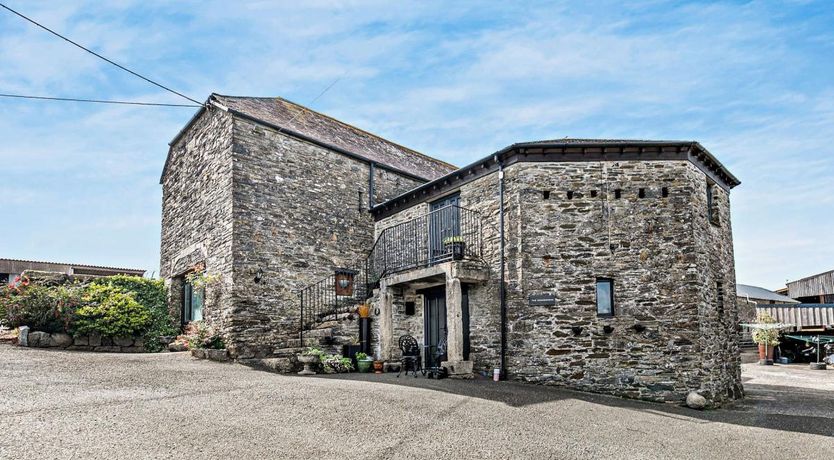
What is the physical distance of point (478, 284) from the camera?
13078mm

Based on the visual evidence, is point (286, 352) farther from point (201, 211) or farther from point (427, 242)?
point (201, 211)

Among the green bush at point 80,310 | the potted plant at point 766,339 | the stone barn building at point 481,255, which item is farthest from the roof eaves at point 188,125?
the potted plant at point 766,339

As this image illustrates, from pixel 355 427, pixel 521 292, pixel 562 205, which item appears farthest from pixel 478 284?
pixel 355 427

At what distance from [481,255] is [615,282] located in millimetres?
2952

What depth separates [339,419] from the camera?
25.3 ft

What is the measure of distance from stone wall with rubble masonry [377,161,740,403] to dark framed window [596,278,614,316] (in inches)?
6.5

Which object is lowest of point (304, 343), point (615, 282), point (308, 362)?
point (308, 362)

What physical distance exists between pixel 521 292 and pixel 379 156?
8464mm

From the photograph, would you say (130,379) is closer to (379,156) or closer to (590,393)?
(590,393)

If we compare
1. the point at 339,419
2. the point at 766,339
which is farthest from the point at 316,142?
the point at 766,339

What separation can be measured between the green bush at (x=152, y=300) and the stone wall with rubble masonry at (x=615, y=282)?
846cm

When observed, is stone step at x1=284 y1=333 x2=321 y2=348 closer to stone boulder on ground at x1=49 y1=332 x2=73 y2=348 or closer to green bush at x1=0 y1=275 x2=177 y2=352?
green bush at x1=0 y1=275 x2=177 y2=352

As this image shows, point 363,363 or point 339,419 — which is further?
point 363,363

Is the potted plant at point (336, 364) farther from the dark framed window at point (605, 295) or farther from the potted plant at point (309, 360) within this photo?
the dark framed window at point (605, 295)
